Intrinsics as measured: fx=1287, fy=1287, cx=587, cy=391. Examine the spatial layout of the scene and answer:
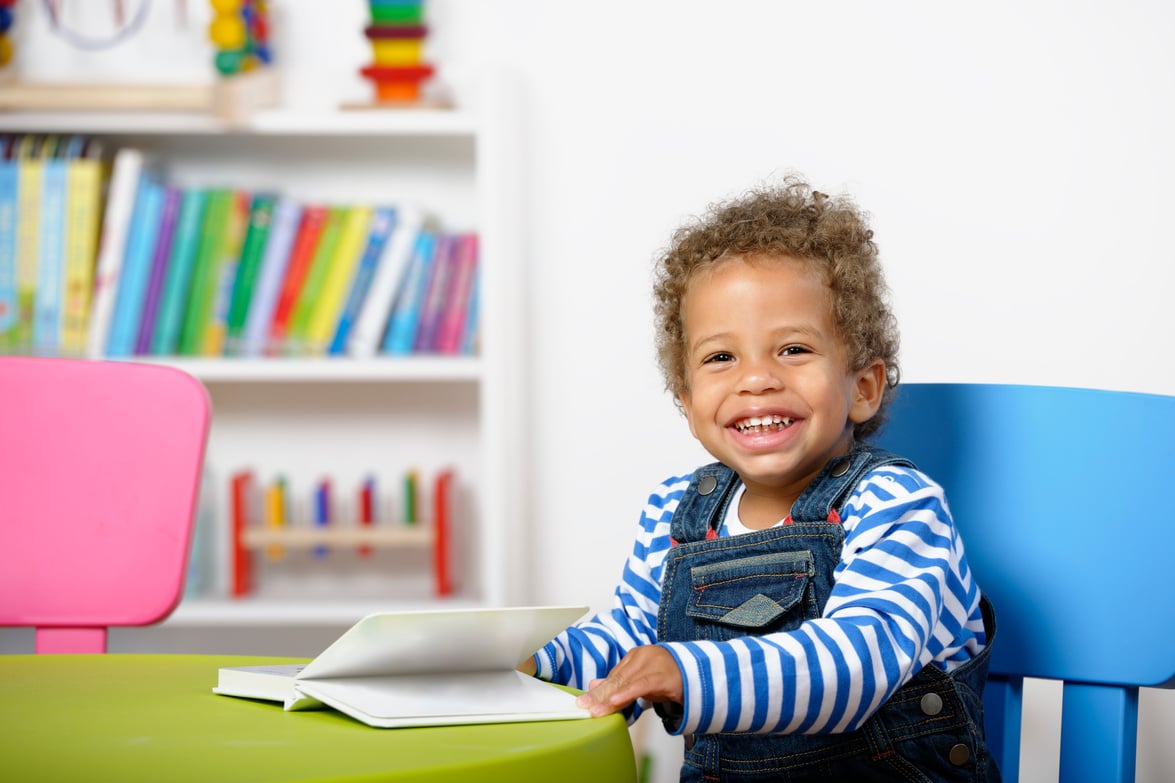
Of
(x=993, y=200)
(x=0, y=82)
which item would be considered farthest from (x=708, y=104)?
(x=0, y=82)

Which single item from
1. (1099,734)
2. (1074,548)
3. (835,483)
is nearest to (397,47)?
(835,483)

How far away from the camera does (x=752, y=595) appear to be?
106 cm

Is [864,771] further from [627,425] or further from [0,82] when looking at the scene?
[0,82]

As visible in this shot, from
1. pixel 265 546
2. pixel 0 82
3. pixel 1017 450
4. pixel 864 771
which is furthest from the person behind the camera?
pixel 265 546

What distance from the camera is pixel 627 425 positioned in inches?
82.4

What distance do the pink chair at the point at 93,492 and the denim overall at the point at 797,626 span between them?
0.49m

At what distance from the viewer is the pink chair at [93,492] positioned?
123 centimetres

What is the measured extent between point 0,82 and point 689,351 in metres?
1.31

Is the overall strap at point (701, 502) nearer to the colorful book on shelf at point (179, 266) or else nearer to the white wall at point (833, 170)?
the white wall at point (833, 170)

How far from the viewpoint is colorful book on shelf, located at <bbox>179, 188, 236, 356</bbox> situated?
6.37ft

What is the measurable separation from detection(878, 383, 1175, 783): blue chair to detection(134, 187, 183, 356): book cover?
125 centimetres

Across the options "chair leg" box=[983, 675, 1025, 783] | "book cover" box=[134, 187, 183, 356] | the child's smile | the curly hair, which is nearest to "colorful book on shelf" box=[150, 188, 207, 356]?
"book cover" box=[134, 187, 183, 356]

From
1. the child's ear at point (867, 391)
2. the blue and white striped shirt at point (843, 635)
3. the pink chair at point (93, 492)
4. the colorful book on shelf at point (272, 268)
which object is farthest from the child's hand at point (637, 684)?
the colorful book on shelf at point (272, 268)

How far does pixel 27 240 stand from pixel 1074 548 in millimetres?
1516
